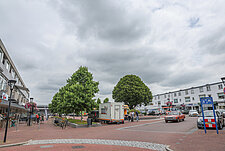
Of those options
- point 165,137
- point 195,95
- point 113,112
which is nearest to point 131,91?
point 113,112

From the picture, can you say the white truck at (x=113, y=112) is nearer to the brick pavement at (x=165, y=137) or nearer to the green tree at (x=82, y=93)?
the green tree at (x=82, y=93)

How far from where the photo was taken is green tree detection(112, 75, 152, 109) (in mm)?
40531

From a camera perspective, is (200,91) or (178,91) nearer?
(200,91)

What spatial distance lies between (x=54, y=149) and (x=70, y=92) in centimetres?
1526

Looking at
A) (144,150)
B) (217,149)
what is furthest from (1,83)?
(217,149)

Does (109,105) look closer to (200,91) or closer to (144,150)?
(144,150)

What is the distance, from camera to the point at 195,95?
58656mm

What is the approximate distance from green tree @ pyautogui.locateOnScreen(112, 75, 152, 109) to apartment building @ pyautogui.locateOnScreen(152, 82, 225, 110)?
850 centimetres

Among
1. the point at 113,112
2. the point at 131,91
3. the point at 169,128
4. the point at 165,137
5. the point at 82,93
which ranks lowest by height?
the point at 169,128

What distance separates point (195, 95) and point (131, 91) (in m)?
32.5

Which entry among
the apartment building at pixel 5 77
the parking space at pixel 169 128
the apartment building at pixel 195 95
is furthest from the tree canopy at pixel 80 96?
the apartment building at pixel 195 95

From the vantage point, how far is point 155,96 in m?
81.5

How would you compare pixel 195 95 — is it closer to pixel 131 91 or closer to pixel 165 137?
pixel 131 91

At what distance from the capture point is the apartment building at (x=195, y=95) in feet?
167
